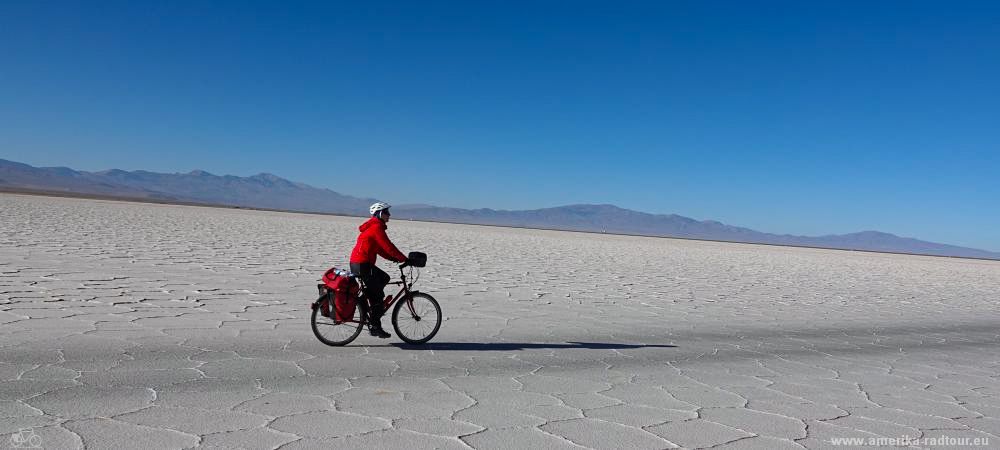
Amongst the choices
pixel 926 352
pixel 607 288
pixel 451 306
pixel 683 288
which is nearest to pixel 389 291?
pixel 451 306

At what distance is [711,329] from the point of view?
917cm

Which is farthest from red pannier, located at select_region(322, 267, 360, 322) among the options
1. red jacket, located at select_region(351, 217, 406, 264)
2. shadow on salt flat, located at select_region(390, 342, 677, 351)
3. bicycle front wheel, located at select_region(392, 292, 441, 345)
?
shadow on salt flat, located at select_region(390, 342, 677, 351)

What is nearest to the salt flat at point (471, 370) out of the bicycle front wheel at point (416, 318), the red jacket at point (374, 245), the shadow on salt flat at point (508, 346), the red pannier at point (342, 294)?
the shadow on salt flat at point (508, 346)

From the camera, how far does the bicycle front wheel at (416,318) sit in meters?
6.76

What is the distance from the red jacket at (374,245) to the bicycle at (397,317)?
0.48ft

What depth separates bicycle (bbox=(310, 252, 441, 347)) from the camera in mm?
6391

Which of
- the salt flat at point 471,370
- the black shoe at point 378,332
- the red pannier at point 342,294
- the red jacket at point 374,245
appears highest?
the red jacket at point 374,245

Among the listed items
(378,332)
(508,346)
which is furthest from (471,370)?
(508,346)

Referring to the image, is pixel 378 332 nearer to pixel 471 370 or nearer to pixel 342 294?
pixel 342 294

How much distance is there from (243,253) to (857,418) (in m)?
13.8

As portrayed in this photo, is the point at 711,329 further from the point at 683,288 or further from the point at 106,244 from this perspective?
the point at 106,244

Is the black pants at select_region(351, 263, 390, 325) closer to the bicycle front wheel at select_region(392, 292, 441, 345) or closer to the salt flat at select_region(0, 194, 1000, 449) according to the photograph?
the bicycle front wheel at select_region(392, 292, 441, 345)

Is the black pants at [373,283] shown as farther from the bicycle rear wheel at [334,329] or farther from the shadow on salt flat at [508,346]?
the shadow on salt flat at [508,346]

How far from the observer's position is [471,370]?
588cm
